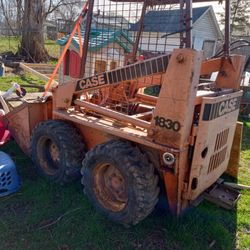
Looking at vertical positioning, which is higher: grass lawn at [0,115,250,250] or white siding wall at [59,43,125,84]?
white siding wall at [59,43,125,84]

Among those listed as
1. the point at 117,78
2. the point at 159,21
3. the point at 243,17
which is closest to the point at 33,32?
the point at 159,21

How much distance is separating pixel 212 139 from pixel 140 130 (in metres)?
0.66

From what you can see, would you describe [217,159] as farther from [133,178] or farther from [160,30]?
[160,30]

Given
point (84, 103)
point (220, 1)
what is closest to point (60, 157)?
point (84, 103)

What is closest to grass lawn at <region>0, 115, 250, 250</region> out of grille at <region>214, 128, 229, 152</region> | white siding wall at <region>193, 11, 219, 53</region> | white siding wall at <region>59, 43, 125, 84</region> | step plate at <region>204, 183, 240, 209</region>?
step plate at <region>204, 183, 240, 209</region>

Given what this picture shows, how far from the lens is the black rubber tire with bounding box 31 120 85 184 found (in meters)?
3.22

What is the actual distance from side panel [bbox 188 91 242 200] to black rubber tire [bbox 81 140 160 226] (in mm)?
360

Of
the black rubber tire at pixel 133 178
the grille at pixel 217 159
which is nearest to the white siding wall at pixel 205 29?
the grille at pixel 217 159

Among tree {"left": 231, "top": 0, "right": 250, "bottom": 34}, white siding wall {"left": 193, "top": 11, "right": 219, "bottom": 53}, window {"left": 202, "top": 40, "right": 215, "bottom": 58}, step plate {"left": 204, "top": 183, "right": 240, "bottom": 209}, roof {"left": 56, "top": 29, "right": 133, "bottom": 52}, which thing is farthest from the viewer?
tree {"left": 231, "top": 0, "right": 250, "bottom": 34}

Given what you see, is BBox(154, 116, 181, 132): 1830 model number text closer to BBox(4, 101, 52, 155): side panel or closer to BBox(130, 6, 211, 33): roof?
BBox(130, 6, 211, 33): roof

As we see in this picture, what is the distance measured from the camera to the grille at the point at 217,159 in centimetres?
288

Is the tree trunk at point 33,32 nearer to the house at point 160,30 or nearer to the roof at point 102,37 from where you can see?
the roof at point 102,37

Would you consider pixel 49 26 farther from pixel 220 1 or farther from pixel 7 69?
pixel 220 1

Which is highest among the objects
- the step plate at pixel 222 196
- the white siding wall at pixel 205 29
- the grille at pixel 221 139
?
the white siding wall at pixel 205 29
